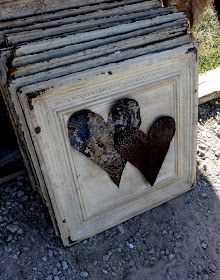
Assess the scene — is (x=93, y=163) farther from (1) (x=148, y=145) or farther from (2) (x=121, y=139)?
(1) (x=148, y=145)

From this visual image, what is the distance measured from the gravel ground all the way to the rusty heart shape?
33cm

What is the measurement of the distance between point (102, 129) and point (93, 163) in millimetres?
210

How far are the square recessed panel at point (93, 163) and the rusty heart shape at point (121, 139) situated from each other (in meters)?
0.03

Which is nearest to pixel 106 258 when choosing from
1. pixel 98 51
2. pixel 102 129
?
pixel 102 129

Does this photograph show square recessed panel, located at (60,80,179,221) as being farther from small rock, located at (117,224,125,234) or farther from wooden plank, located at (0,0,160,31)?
wooden plank, located at (0,0,160,31)

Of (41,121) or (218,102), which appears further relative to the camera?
(218,102)

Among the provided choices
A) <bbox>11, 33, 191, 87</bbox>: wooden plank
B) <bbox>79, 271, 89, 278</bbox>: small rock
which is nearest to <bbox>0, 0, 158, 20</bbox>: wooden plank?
<bbox>11, 33, 191, 87</bbox>: wooden plank

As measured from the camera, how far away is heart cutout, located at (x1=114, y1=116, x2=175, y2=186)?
2.10 m

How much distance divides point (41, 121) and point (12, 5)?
1.91 ft

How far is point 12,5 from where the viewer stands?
6.45ft

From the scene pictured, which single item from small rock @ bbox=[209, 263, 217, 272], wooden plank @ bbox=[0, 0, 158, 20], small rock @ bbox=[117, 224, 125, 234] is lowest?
small rock @ bbox=[209, 263, 217, 272]

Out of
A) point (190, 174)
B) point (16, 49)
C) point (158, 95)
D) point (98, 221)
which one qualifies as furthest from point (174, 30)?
point (98, 221)

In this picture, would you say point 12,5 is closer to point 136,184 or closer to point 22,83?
point 22,83

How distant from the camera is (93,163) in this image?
2113 millimetres
